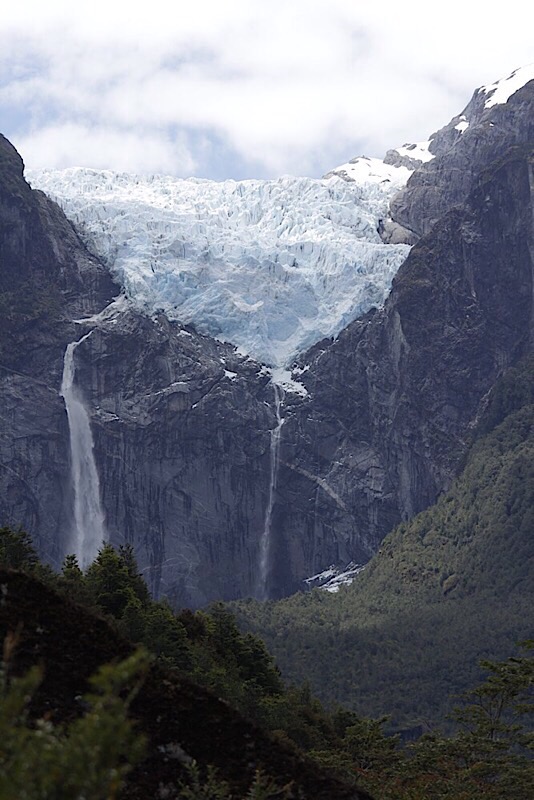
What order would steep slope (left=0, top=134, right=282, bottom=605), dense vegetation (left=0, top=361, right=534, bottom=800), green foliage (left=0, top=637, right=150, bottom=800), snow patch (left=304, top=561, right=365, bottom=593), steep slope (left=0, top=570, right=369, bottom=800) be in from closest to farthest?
green foliage (left=0, top=637, right=150, bottom=800) < steep slope (left=0, top=570, right=369, bottom=800) < dense vegetation (left=0, top=361, right=534, bottom=800) < steep slope (left=0, top=134, right=282, bottom=605) < snow patch (left=304, top=561, right=365, bottom=593)

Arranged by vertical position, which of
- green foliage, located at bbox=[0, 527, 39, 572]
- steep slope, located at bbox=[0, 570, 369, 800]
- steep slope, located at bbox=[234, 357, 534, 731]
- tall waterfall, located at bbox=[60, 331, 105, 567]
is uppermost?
tall waterfall, located at bbox=[60, 331, 105, 567]

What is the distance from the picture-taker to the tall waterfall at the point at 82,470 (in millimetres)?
193000

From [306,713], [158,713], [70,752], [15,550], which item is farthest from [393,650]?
[70,752]

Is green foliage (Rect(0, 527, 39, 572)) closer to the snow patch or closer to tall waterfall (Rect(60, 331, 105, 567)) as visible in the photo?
tall waterfall (Rect(60, 331, 105, 567))

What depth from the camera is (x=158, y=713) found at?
2533cm

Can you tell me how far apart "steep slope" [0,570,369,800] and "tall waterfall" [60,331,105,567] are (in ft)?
550

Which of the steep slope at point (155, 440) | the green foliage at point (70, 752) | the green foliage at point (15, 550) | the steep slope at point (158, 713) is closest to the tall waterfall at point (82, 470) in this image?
the steep slope at point (155, 440)

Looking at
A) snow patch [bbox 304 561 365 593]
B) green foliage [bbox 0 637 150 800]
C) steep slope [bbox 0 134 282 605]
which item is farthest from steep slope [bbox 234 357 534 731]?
green foliage [bbox 0 637 150 800]

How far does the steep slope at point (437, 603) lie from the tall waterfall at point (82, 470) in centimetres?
3532

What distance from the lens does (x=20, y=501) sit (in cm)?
18788

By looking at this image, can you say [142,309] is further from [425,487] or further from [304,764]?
[304,764]

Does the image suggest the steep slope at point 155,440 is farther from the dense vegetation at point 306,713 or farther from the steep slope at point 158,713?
the steep slope at point 158,713

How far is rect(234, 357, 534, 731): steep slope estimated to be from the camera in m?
130

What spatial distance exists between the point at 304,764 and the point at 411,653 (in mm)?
113125
